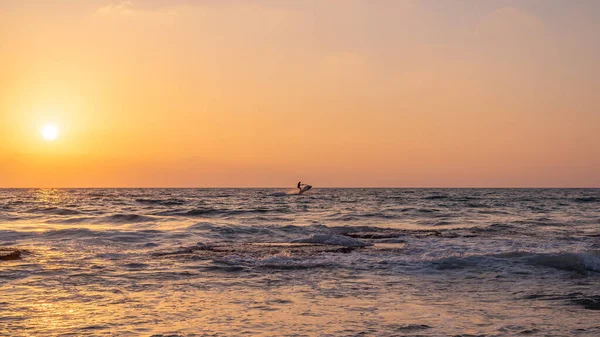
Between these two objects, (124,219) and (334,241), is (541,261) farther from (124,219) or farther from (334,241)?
(124,219)

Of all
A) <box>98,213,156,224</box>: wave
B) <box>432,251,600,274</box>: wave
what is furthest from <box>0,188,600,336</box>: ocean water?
<box>98,213,156,224</box>: wave

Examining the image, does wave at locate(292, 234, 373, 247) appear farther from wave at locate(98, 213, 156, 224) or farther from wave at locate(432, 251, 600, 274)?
wave at locate(98, 213, 156, 224)

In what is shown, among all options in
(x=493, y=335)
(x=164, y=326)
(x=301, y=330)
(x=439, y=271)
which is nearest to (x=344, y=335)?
(x=301, y=330)

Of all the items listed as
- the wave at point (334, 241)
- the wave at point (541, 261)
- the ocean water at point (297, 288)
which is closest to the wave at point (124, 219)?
the ocean water at point (297, 288)

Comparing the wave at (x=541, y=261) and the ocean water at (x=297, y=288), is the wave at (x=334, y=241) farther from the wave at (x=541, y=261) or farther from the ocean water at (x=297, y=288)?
the wave at (x=541, y=261)

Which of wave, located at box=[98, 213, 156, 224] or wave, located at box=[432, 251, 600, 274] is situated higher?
wave, located at box=[432, 251, 600, 274]

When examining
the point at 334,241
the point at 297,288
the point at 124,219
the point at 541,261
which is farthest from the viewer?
the point at 124,219

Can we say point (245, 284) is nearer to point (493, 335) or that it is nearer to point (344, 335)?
point (344, 335)

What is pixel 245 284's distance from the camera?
1091 centimetres

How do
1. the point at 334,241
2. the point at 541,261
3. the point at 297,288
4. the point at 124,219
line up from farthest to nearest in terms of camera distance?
the point at 124,219 → the point at 334,241 → the point at 541,261 → the point at 297,288

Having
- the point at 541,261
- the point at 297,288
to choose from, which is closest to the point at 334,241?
the point at 541,261

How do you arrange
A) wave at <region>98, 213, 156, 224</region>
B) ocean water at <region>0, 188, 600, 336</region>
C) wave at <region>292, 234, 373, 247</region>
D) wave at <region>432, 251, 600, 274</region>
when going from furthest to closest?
1. wave at <region>98, 213, 156, 224</region>
2. wave at <region>292, 234, 373, 247</region>
3. wave at <region>432, 251, 600, 274</region>
4. ocean water at <region>0, 188, 600, 336</region>

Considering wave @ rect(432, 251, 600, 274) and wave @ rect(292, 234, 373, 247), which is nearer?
wave @ rect(432, 251, 600, 274)

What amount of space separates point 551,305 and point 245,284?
5.59 meters
